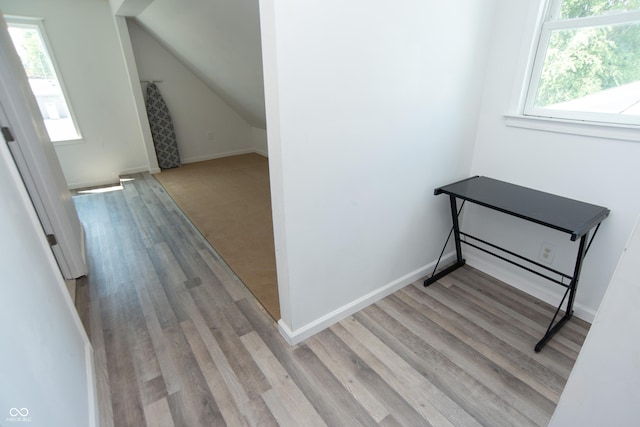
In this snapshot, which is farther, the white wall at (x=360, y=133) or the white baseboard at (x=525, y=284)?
the white baseboard at (x=525, y=284)

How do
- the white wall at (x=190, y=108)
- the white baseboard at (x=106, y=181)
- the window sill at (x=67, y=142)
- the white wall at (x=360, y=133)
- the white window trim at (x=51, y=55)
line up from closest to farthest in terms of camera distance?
the white wall at (x=360, y=133), the white window trim at (x=51, y=55), the window sill at (x=67, y=142), the white baseboard at (x=106, y=181), the white wall at (x=190, y=108)

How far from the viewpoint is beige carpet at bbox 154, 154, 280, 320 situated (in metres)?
2.39

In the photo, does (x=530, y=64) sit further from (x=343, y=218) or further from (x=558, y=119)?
(x=343, y=218)

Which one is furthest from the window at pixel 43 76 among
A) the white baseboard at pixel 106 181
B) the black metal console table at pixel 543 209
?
the black metal console table at pixel 543 209

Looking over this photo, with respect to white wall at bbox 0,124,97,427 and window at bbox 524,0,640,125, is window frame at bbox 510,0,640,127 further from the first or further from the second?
white wall at bbox 0,124,97,427

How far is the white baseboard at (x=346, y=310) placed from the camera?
1774 millimetres

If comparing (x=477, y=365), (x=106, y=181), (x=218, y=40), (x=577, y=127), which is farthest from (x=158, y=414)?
(x=106, y=181)

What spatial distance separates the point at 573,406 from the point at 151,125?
5.54m

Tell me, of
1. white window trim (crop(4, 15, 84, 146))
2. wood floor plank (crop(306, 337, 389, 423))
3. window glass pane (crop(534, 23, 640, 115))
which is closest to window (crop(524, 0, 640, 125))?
window glass pane (crop(534, 23, 640, 115))

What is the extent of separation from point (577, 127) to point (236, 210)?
306 cm

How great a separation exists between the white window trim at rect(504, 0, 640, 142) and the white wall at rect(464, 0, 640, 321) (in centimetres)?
1

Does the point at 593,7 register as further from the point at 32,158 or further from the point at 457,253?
the point at 32,158

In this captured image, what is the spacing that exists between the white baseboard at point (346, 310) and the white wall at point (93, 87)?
421cm

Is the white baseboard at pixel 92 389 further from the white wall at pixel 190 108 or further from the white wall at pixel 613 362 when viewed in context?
the white wall at pixel 190 108
